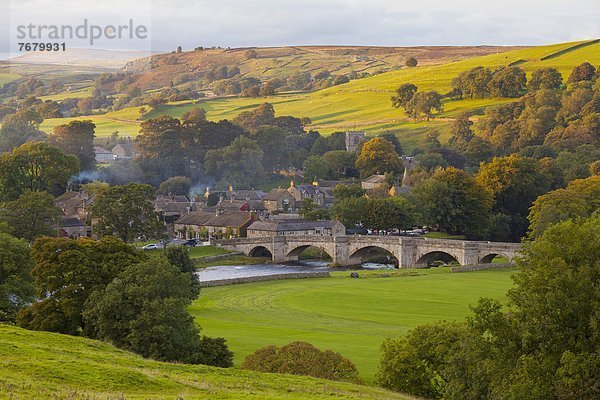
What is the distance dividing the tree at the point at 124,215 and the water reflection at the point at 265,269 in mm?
6490

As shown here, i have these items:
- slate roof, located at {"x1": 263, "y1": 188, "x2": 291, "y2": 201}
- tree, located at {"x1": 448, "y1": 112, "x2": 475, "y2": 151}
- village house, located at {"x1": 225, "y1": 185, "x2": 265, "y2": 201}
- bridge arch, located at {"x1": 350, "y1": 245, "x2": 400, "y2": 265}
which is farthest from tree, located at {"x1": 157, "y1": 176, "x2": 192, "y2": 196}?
tree, located at {"x1": 448, "y1": 112, "x2": 475, "y2": 151}

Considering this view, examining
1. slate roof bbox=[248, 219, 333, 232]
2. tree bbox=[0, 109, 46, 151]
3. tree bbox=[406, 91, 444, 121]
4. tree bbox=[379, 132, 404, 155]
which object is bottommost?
slate roof bbox=[248, 219, 333, 232]

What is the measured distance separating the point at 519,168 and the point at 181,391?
3290 inches

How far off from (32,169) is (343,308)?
148 ft

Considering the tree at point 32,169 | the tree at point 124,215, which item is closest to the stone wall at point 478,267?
the tree at point 124,215

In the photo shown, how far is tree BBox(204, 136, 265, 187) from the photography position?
425 ft

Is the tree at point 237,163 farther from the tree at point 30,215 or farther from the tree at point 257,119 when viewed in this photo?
the tree at point 30,215

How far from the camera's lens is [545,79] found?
165 meters

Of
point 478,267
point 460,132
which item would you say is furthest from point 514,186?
point 460,132

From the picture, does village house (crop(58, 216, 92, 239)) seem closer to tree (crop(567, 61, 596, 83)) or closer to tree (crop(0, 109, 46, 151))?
tree (crop(0, 109, 46, 151))

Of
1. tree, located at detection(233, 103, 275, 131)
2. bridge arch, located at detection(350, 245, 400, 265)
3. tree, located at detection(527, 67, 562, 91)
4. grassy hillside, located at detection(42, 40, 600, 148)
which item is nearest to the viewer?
bridge arch, located at detection(350, 245, 400, 265)

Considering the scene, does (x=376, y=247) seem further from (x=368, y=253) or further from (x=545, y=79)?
(x=545, y=79)

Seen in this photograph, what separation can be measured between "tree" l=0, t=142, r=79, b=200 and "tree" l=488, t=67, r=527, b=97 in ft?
294

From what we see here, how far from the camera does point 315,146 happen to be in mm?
146500
